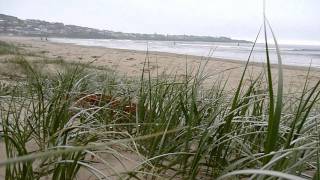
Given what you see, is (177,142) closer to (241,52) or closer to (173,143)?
(173,143)

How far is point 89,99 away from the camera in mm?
2783

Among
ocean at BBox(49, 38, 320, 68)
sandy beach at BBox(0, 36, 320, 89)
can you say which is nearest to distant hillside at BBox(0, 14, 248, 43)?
ocean at BBox(49, 38, 320, 68)

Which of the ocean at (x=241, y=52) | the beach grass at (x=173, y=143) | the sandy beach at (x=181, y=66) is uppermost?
the beach grass at (x=173, y=143)

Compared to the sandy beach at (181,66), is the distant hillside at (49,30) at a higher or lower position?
higher

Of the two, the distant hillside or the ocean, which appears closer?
the ocean

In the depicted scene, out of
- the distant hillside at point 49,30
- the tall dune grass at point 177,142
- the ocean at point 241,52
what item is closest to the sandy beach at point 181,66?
the ocean at point 241,52

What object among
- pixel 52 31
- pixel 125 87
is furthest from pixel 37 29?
pixel 125 87

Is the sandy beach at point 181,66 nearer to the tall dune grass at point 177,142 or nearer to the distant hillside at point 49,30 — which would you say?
the tall dune grass at point 177,142

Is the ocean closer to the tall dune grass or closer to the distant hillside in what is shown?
the tall dune grass

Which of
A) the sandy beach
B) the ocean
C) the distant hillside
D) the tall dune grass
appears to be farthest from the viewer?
the distant hillside

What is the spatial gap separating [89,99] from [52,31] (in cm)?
7735

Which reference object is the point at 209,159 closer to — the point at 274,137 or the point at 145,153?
the point at 145,153

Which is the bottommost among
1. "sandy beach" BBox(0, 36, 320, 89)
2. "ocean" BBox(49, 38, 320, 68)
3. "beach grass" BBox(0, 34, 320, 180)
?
"ocean" BBox(49, 38, 320, 68)

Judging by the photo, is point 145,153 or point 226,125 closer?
point 226,125
